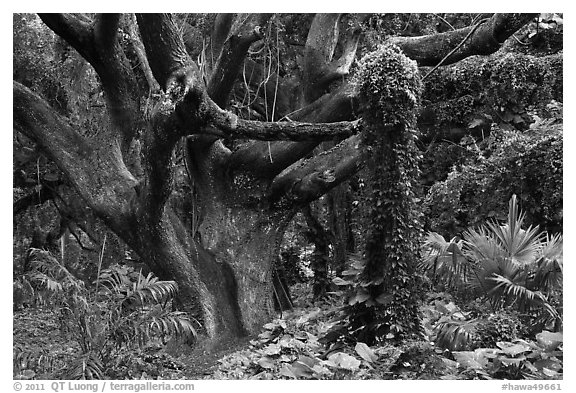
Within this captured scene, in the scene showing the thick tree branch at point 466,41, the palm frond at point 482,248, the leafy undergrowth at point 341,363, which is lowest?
the leafy undergrowth at point 341,363

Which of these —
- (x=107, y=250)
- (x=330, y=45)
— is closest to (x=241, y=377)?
(x=330, y=45)

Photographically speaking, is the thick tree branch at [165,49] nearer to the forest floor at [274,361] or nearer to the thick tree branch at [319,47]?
the forest floor at [274,361]

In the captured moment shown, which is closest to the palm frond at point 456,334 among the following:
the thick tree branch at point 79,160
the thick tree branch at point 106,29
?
the thick tree branch at point 79,160

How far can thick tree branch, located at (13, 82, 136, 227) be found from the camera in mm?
8000

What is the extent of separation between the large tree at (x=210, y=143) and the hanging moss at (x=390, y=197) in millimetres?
1378

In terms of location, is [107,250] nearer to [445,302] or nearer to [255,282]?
[255,282]

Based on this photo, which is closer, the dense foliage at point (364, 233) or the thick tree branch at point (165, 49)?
the dense foliage at point (364, 233)

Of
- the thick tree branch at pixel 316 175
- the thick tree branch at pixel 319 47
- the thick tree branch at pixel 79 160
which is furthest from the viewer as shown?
the thick tree branch at pixel 319 47

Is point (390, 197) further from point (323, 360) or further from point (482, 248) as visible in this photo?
point (323, 360)

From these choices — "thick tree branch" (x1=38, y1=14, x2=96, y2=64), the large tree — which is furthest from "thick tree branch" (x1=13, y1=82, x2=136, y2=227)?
"thick tree branch" (x1=38, y1=14, x2=96, y2=64)

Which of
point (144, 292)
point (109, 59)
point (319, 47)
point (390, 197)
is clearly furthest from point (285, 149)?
point (144, 292)

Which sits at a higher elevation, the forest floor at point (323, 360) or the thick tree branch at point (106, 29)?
the thick tree branch at point (106, 29)

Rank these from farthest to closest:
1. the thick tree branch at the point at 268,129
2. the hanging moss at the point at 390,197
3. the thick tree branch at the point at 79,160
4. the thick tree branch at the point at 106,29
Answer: the thick tree branch at the point at 79,160 < the thick tree branch at the point at 106,29 < the thick tree branch at the point at 268,129 < the hanging moss at the point at 390,197

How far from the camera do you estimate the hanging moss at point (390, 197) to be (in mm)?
5820
